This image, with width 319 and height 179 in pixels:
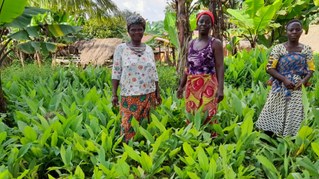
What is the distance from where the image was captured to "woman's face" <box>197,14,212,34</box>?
3248mm

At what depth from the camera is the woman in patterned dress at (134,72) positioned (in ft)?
10.8

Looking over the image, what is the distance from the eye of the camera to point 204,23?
3.26m

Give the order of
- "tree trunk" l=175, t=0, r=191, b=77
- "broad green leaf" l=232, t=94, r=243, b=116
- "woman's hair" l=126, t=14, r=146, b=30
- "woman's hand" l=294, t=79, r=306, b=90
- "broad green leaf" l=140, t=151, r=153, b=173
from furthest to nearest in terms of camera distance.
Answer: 1. "tree trunk" l=175, t=0, r=191, b=77
2. "broad green leaf" l=232, t=94, r=243, b=116
3. "woman's hand" l=294, t=79, r=306, b=90
4. "woman's hair" l=126, t=14, r=146, b=30
5. "broad green leaf" l=140, t=151, r=153, b=173

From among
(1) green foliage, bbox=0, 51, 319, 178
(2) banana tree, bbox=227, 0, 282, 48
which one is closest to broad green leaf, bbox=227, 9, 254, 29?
(2) banana tree, bbox=227, 0, 282, 48

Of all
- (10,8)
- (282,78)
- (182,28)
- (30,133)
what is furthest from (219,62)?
(10,8)

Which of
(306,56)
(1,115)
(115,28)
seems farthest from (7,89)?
(115,28)

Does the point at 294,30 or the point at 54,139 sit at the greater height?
the point at 294,30

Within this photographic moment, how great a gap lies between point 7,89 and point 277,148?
159 inches

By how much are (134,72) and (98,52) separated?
378 inches

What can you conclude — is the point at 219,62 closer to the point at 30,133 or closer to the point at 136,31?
the point at 136,31

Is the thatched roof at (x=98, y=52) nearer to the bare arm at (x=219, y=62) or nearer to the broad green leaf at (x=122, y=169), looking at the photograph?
the bare arm at (x=219, y=62)

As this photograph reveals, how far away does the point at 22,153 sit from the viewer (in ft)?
10.4

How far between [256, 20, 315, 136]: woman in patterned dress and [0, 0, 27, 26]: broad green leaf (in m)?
2.83

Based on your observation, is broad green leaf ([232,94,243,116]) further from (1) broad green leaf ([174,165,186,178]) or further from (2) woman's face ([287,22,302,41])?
(1) broad green leaf ([174,165,186,178])
